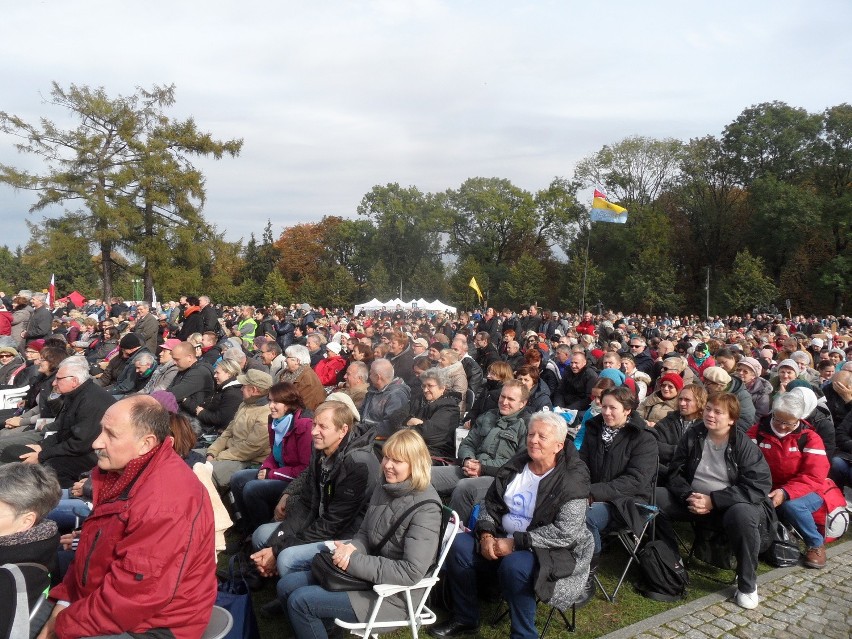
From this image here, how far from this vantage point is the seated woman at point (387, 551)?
323cm

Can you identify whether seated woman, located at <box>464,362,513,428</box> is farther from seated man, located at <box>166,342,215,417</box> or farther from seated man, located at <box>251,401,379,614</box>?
seated man, located at <box>166,342,215,417</box>

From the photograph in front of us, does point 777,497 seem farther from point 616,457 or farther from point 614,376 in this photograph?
point 614,376

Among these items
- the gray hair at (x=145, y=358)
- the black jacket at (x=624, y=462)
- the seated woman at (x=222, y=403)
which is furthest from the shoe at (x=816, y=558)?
the gray hair at (x=145, y=358)

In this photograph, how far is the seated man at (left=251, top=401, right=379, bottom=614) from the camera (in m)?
3.86

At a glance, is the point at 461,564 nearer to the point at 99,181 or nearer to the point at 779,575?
the point at 779,575

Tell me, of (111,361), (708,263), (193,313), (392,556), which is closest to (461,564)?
(392,556)

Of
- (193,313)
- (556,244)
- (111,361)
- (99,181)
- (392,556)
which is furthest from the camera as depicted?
(556,244)

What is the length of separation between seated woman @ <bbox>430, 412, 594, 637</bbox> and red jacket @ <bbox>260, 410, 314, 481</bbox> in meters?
1.56

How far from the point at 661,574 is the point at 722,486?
2.57 ft

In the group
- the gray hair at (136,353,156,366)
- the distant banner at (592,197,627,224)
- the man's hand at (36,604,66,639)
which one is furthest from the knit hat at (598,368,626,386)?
the distant banner at (592,197,627,224)

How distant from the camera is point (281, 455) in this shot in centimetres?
509

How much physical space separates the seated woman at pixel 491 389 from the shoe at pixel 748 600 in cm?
277

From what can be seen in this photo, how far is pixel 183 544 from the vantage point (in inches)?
101

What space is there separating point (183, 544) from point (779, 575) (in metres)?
4.13
